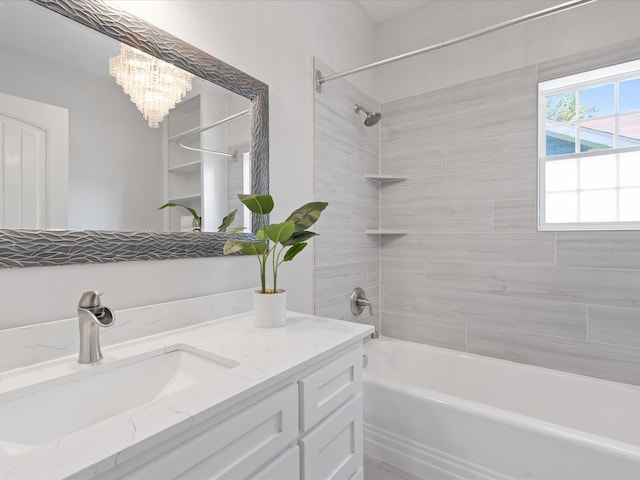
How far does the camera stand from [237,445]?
734mm

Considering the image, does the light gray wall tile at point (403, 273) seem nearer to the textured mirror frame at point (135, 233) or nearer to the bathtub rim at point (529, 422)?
the bathtub rim at point (529, 422)

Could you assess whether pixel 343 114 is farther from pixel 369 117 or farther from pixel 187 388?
pixel 187 388

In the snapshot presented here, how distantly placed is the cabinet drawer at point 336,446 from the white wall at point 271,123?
0.66 meters

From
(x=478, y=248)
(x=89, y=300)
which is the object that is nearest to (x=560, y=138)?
(x=478, y=248)

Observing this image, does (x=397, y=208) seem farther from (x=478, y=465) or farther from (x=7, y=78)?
(x=7, y=78)

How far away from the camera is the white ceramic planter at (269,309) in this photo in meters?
1.21

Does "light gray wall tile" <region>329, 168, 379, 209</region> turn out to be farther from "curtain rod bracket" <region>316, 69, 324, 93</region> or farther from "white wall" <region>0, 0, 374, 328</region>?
"curtain rod bracket" <region>316, 69, 324, 93</region>

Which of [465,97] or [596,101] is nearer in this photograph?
[596,101]

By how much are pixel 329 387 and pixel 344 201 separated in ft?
4.57

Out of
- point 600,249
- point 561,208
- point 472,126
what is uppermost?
point 472,126

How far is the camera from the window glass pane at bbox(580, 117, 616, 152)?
6.39 ft

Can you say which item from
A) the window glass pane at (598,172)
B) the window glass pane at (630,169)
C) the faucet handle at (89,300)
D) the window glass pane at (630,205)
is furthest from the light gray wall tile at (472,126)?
the faucet handle at (89,300)

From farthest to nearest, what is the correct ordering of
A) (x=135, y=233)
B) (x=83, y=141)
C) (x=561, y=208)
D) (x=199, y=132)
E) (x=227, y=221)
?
(x=561, y=208)
(x=227, y=221)
(x=199, y=132)
(x=135, y=233)
(x=83, y=141)

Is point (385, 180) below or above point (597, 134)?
below
